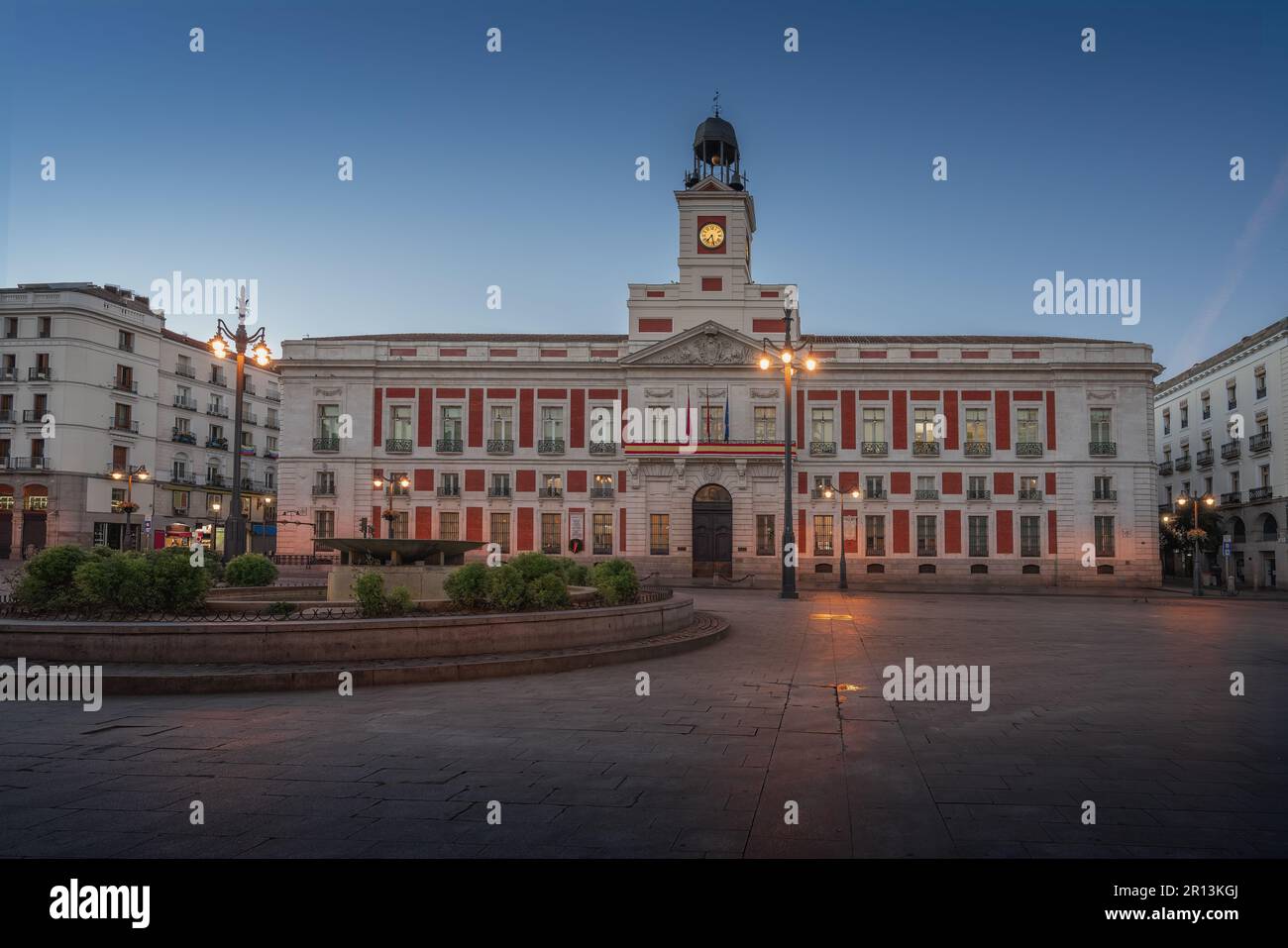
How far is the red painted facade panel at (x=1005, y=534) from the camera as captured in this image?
4362cm

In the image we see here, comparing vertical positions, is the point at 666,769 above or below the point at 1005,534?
below

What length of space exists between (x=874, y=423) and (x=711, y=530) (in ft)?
34.8

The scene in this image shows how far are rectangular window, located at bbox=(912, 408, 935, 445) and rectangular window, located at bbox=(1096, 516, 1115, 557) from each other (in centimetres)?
982

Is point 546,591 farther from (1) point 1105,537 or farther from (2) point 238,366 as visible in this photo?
(1) point 1105,537

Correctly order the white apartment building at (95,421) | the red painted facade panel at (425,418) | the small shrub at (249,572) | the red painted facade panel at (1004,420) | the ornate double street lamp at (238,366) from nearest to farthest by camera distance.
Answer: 1. the small shrub at (249,572)
2. the ornate double street lamp at (238,366)
3. the red painted facade panel at (1004,420)
4. the red painted facade panel at (425,418)
5. the white apartment building at (95,421)

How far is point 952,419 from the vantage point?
44781mm

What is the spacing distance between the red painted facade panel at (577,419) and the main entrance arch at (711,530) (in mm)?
7084

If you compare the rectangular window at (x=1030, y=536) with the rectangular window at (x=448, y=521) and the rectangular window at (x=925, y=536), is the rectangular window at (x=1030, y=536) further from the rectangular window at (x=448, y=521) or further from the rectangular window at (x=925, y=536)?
the rectangular window at (x=448, y=521)

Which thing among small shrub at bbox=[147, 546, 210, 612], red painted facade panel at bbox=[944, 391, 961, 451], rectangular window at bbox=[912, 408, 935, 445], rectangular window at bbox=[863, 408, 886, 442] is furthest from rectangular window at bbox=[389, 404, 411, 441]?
small shrub at bbox=[147, 546, 210, 612]

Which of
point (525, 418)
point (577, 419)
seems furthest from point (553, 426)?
point (525, 418)

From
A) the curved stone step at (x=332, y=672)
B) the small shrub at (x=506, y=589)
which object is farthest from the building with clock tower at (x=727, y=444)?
the curved stone step at (x=332, y=672)
